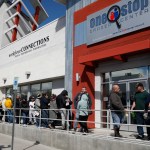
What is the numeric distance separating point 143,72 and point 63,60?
18.0 feet

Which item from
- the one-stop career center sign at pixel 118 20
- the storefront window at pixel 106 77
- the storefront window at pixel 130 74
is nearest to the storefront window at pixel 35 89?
the storefront window at pixel 106 77

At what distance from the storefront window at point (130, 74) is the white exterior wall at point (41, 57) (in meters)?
3.88

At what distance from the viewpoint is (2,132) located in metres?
14.9

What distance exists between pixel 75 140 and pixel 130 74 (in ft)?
12.1

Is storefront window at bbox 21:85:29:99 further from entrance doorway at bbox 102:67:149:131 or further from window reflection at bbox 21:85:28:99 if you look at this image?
entrance doorway at bbox 102:67:149:131

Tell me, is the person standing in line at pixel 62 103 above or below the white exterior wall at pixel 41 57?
below

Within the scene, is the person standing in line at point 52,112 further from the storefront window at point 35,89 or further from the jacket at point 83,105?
the storefront window at point 35,89

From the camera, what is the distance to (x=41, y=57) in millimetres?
17594

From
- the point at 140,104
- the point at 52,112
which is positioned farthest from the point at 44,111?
the point at 140,104

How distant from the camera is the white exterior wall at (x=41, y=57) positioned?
15.8m

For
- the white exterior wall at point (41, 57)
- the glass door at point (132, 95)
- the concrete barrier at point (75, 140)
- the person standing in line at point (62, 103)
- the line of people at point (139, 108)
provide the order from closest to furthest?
1. the concrete barrier at point (75, 140)
2. the line of people at point (139, 108)
3. the glass door at point (132, 95)
4. the person standing in line at point (62, 103)
5. the white exterior wall at point (41, 57)

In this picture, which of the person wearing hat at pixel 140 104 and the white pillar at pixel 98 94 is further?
the white pillar at pixel 98 94

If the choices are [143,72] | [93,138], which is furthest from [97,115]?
[93,138]

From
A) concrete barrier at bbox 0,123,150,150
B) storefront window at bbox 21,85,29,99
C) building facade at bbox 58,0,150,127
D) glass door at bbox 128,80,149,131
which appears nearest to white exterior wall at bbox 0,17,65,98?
storefront window at bbox 21,85,29,99
